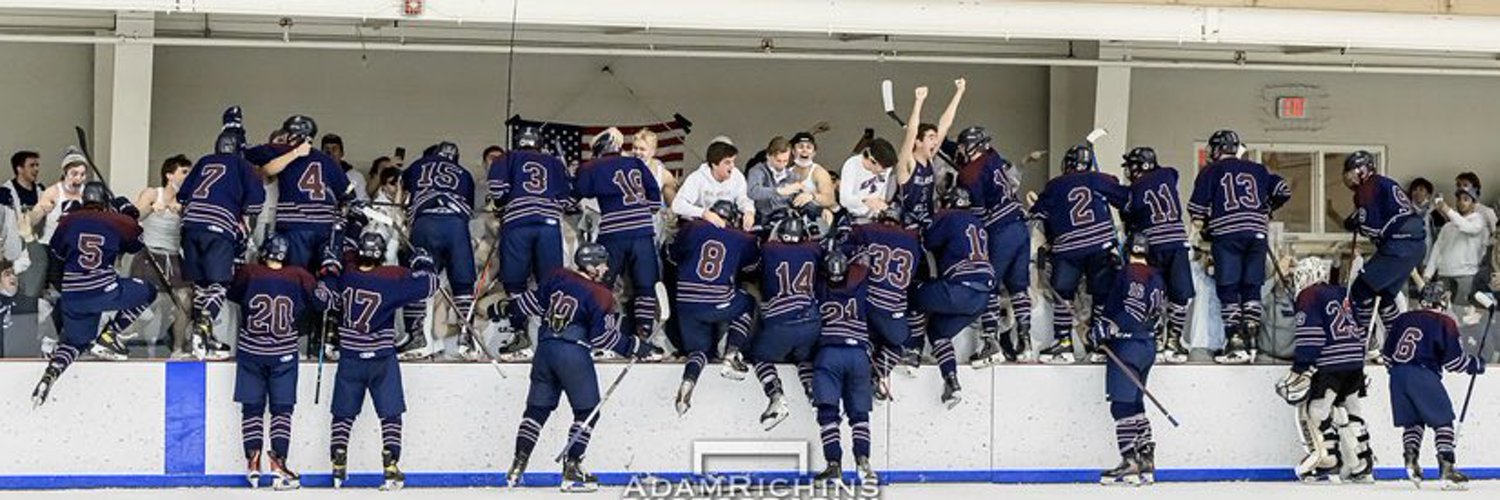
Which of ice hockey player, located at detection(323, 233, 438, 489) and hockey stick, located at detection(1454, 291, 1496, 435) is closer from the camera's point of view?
ice hockey player, located at detection(323, 233, 438, 489)

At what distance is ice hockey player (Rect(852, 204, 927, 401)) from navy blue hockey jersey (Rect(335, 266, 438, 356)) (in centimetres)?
250

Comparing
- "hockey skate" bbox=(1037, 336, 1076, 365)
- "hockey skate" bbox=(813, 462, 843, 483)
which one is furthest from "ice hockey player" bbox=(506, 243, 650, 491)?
"hockey skate" bbox=(1037, 336, 1076, 365)

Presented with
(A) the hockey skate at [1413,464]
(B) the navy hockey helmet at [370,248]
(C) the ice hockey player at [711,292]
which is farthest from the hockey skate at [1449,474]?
(B) the navy hockey helmet at [370,248]

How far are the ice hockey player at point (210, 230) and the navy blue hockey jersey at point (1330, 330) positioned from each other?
247 inches

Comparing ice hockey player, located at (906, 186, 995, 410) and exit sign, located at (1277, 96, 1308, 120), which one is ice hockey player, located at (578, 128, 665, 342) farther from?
exit sign, located at (1277, 96, 1308, 120)

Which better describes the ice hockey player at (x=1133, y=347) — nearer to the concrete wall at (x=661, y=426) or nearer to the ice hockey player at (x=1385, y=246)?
the concrete wall at (x=661, y=426)

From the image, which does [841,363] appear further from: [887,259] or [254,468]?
[254,468]

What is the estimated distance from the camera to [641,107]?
1966 centimetres

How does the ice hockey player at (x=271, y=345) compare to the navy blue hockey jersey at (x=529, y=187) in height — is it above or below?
below

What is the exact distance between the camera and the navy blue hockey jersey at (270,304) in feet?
47.3

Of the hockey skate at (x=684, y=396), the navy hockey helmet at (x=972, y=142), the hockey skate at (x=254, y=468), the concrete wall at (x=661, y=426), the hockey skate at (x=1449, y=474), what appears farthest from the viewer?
the navy hockey helmet at (x=972, y=142)

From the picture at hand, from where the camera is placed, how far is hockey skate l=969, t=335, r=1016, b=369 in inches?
616

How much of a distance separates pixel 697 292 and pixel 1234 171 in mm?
3492

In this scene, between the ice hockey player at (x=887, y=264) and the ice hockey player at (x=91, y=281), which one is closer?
the ice hockey player at (x=91, y=281)
